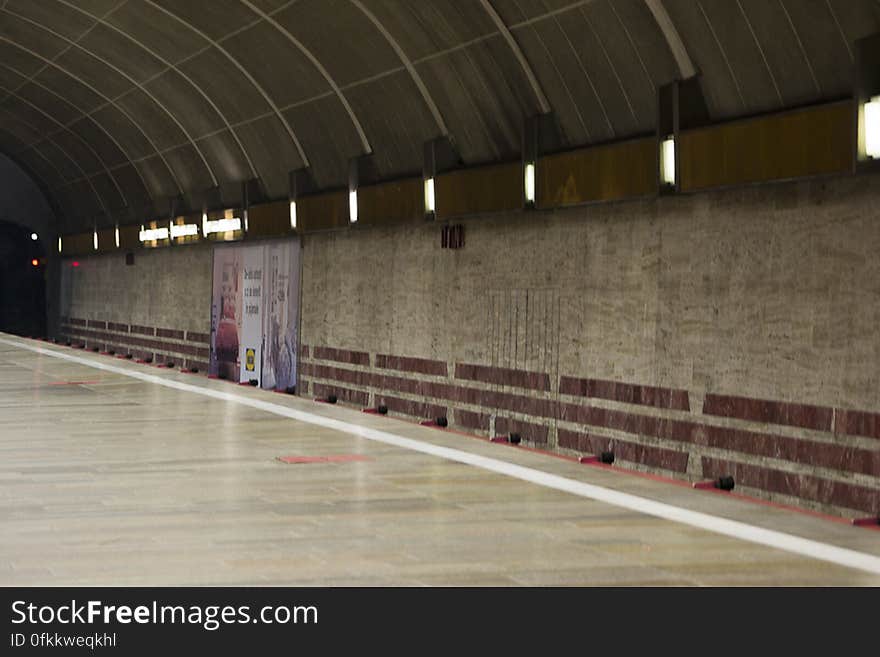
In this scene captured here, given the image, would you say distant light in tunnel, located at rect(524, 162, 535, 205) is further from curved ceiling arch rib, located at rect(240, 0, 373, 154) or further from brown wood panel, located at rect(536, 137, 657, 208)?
curved ceiling arch rib, located at rect(240, 0, 373, 154)

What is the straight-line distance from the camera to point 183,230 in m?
29.1

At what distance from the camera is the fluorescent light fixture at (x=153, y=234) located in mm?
30505

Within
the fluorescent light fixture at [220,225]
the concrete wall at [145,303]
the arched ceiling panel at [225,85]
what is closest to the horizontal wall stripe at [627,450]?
the arched ceiling panel at [225,85]

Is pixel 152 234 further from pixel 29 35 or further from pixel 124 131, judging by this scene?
pixel 29 35

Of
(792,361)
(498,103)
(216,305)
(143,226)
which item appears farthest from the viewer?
(143,226)

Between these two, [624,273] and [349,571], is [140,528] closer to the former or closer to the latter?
[349,571]

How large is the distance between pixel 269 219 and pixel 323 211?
2726 mm

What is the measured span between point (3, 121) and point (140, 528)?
30.2 m

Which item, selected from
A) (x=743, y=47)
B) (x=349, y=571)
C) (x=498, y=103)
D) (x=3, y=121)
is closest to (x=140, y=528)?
(x=349, y=571)

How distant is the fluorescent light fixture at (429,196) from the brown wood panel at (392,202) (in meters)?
0.11

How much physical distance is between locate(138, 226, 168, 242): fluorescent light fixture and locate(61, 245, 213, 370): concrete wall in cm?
32

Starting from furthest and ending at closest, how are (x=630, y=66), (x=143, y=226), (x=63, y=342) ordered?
(x=63, y=342) → (x=143, y=226) → (x=630, y=66)

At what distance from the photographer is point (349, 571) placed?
296 inches

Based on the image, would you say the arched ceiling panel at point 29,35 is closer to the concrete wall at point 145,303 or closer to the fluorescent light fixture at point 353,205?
the concrete wall at point 145,303
